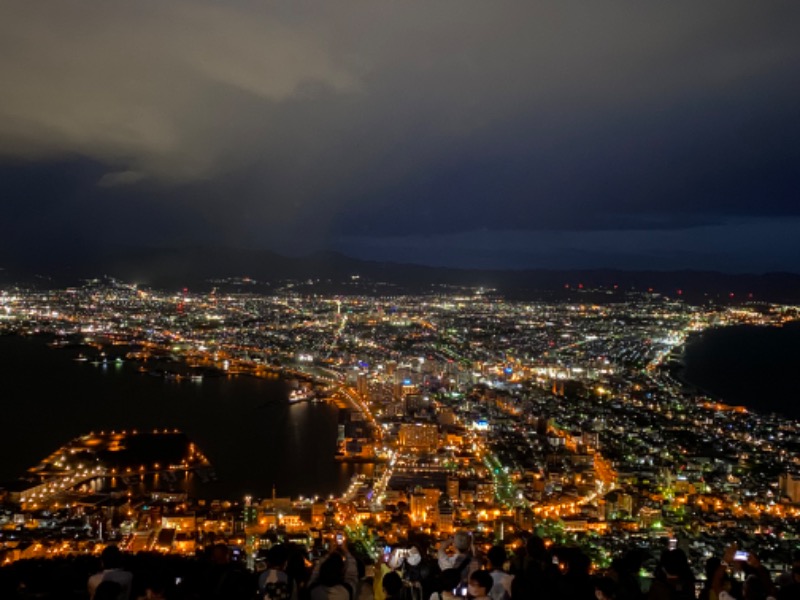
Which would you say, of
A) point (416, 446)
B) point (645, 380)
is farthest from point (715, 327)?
point (416, 446)

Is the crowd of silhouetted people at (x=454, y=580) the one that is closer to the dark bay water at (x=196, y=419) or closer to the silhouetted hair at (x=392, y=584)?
the silhouetted hair at (x=392, y=584)

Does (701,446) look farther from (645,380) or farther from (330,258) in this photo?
(330,258)

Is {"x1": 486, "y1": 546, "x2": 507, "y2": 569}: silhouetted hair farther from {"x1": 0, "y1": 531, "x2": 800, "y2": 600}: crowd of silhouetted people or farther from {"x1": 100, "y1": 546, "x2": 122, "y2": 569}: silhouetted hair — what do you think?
{"x1": 100, "y1": 546, "x2": 122, "y2": 569}: silhouetted hair

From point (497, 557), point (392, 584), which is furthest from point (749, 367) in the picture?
point (392, 584)

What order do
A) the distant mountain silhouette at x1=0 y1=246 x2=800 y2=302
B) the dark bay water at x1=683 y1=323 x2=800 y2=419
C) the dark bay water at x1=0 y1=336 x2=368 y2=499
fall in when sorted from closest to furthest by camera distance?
the dark bay water at x1=0 y1=336 x2=368 y2=499, the dark bay water at x1=683 y1=323 x2=800 y2=419, the distant mountain silhouette at x1=0 y1=246 x2=800 y2=302

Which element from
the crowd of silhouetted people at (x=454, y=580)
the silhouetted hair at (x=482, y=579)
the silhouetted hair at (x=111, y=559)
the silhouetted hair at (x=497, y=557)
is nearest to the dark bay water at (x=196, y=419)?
the silhouetted hair at (x=111, y=559)

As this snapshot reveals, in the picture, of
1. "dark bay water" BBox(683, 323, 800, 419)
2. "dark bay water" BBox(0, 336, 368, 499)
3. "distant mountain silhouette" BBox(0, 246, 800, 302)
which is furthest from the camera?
"distant mountain silhouette" BBox(0, 246, 800, 302)

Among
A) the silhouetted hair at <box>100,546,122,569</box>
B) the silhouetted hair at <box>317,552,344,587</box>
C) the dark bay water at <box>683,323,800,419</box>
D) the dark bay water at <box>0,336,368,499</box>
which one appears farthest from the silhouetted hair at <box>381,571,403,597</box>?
the dark bay water at <box>683,323,800,419</box>
